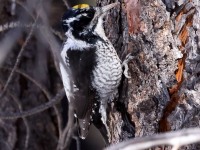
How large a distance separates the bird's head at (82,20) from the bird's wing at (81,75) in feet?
0.36

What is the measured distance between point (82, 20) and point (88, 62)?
230 millimetres

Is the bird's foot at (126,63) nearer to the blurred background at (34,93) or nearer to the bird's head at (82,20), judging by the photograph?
the bird's head at (82,20)

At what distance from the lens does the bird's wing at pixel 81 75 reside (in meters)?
2.36

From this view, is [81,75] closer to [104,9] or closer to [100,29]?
[100,29]

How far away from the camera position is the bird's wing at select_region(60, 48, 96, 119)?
2363 millimetres

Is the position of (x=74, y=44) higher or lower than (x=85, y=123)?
higher

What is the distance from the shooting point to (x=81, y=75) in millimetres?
2371

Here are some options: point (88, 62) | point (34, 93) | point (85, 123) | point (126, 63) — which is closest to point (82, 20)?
point (88, 62)

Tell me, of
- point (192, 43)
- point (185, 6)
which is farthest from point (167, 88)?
point (185, 6)

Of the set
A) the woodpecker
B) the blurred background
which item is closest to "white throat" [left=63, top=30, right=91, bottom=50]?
the woodpecker

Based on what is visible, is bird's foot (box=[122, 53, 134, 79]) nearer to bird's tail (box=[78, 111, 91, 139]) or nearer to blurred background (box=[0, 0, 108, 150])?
bird's tail (box=[78, 111, 91, 139])

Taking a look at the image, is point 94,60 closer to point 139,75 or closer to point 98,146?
point 139,75

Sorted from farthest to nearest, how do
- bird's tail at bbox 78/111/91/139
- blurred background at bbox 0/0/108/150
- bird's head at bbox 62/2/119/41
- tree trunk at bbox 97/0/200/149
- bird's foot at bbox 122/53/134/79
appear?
blurred background at bbox 0/0/108/150 < bird's tail at bbox 78/111/91/139 < bird's head at bbox 62/2/119/41 < bird's foot at bbox 122/53/134/79 < tree trunk at bbox 97/0/200/149

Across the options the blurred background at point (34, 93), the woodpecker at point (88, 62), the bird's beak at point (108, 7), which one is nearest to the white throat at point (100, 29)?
the woodpecker at point (88, 62)
